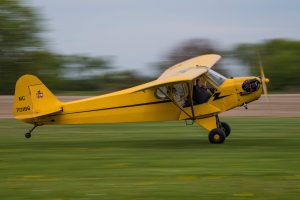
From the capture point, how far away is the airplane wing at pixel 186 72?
17172 millimetres

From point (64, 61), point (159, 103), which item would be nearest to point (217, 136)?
point (159, 103)

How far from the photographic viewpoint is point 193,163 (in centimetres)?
1464

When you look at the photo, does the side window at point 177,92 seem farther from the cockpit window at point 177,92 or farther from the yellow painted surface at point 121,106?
the yellow painted surface at point 121,106

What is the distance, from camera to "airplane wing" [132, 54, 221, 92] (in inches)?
676

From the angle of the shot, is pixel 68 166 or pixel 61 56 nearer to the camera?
pixel 68 166

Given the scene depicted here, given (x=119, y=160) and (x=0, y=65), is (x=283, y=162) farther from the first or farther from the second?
(x=0, y=65)

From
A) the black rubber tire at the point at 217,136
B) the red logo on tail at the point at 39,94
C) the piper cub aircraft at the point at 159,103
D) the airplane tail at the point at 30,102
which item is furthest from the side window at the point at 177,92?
the red logo on tail at the point at 39,94

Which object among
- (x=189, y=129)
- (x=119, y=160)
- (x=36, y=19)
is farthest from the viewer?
(x=36, y=19)

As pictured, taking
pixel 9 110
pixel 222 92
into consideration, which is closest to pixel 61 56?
pixel 9 110

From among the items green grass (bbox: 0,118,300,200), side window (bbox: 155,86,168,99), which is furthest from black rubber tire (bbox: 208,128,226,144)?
side window (bbox: 155,86,168,99)

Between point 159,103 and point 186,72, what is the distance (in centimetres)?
140

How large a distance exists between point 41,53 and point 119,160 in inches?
2034

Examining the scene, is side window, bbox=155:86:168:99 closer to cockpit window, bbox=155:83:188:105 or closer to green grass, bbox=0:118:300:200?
cockpit window, bbox=155:83:188:105

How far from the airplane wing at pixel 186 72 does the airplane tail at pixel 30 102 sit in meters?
2.97
